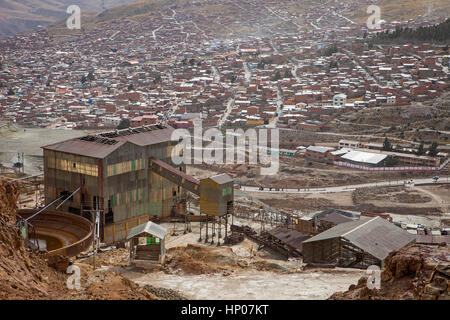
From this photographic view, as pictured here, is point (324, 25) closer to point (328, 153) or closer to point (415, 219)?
point (328, 153)

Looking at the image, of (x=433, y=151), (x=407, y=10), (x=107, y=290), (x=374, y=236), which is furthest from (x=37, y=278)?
(x=407, y=10)

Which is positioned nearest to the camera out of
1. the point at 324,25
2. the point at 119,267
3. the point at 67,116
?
the point at 119,267

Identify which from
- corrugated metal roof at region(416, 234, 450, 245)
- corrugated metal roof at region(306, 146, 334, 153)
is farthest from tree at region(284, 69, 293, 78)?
corrugated metal roof at region(416, 234, 450, 245)

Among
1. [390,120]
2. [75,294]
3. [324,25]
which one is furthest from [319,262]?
[324,25]

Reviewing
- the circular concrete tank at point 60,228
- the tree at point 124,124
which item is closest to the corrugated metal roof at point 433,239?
the circular concrete tank at point 60,228

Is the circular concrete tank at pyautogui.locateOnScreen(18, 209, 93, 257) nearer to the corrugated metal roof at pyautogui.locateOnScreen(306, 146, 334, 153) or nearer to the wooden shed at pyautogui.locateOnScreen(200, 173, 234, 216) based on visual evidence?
the wooden shed at pyautogui.locateOnScreen(200, 173, 234, 216)

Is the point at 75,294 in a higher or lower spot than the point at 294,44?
lower

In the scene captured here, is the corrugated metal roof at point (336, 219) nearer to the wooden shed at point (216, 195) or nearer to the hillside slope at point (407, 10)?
the wooden shed at point (216, 195)
